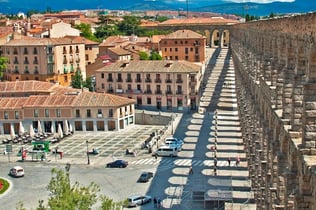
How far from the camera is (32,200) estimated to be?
150ft

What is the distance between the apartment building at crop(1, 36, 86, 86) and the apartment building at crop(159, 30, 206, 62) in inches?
1049

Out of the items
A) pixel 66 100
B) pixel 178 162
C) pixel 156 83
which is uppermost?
pixel 156 83

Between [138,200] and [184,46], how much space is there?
82.6 meters

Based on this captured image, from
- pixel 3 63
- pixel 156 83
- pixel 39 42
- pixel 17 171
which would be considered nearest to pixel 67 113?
pixel 156 83

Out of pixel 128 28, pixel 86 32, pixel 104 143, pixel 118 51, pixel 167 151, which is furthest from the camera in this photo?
pixel 128 28

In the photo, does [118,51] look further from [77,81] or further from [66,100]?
[66,100]

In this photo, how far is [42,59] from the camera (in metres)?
99.4

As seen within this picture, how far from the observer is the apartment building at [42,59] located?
3895 inches

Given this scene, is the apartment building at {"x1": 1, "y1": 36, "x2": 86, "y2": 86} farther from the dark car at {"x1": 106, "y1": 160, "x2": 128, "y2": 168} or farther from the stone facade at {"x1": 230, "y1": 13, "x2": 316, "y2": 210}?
the stone facade at {"x1": 230, "y1": 13, "x2": 316, "y2": 210}

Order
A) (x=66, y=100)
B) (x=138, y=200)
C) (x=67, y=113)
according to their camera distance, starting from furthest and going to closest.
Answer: (x=66, y=100) → (x=67, y=113) → (x=138, y=200)

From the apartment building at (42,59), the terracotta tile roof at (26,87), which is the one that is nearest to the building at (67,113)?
the terracotta tile roof at (26,87)

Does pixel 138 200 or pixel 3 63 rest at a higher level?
pixel 3 63

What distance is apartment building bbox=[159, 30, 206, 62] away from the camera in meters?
121

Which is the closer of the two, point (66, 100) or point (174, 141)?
point (174, 141)
